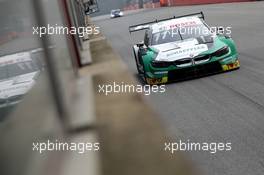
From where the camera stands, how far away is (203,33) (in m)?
11.1

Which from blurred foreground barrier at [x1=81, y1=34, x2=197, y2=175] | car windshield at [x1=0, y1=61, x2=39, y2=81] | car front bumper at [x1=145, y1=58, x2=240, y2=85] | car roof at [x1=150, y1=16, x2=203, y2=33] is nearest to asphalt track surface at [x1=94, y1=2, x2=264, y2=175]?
car front bumper at [x1=145, y1=58, x2=240, y2=85]

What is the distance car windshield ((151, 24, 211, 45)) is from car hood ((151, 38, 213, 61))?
39 cm

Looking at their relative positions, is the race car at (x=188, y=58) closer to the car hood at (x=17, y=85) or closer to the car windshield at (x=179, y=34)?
the car windshield at (x=179, y=34)

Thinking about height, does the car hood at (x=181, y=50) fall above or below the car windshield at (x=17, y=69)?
below

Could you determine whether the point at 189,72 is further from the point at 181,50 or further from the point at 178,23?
the point at 178,23

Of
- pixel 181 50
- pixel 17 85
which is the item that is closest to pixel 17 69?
pixel 17 85

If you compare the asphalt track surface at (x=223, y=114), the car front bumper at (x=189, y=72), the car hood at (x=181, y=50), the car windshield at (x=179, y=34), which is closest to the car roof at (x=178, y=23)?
the car windshield at (x=179, y=34)

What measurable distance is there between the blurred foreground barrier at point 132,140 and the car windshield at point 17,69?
1.17 feet

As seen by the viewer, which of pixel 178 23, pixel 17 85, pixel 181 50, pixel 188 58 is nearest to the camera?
pixel 17 85

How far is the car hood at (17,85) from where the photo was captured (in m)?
1.38

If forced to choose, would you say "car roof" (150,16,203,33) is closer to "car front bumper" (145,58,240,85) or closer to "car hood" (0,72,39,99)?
"car front bumper" (145,58,240,85)

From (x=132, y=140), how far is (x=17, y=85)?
0.44 metres

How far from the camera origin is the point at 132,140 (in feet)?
5.67

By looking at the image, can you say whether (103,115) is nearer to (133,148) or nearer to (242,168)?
(133,148)
